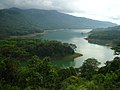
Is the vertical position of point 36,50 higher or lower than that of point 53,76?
lower

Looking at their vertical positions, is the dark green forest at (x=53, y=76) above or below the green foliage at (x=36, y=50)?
above

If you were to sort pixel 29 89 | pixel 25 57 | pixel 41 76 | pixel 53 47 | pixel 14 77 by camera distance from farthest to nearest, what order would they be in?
pixel 53 47 < pixel 25 57 < pixel 14 77 < pixel 41 76 < pixel 29 89

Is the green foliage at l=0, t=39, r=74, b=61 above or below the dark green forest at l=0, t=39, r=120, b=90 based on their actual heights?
→ below

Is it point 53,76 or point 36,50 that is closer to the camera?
point 53,76

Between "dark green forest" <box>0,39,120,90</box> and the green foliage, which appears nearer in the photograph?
"dark green forest" <box>0,39,120,90</box>

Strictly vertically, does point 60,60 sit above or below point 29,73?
below

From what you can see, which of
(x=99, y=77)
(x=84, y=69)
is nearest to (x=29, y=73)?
(x=99, y=77)

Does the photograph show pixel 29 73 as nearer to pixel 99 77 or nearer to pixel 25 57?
pixel 99 77

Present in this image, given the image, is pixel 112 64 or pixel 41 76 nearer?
pixel 41 76

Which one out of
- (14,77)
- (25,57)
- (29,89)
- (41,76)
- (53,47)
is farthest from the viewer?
(53,47)

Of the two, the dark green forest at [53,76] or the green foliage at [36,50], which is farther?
the green foliage at [36,50]
